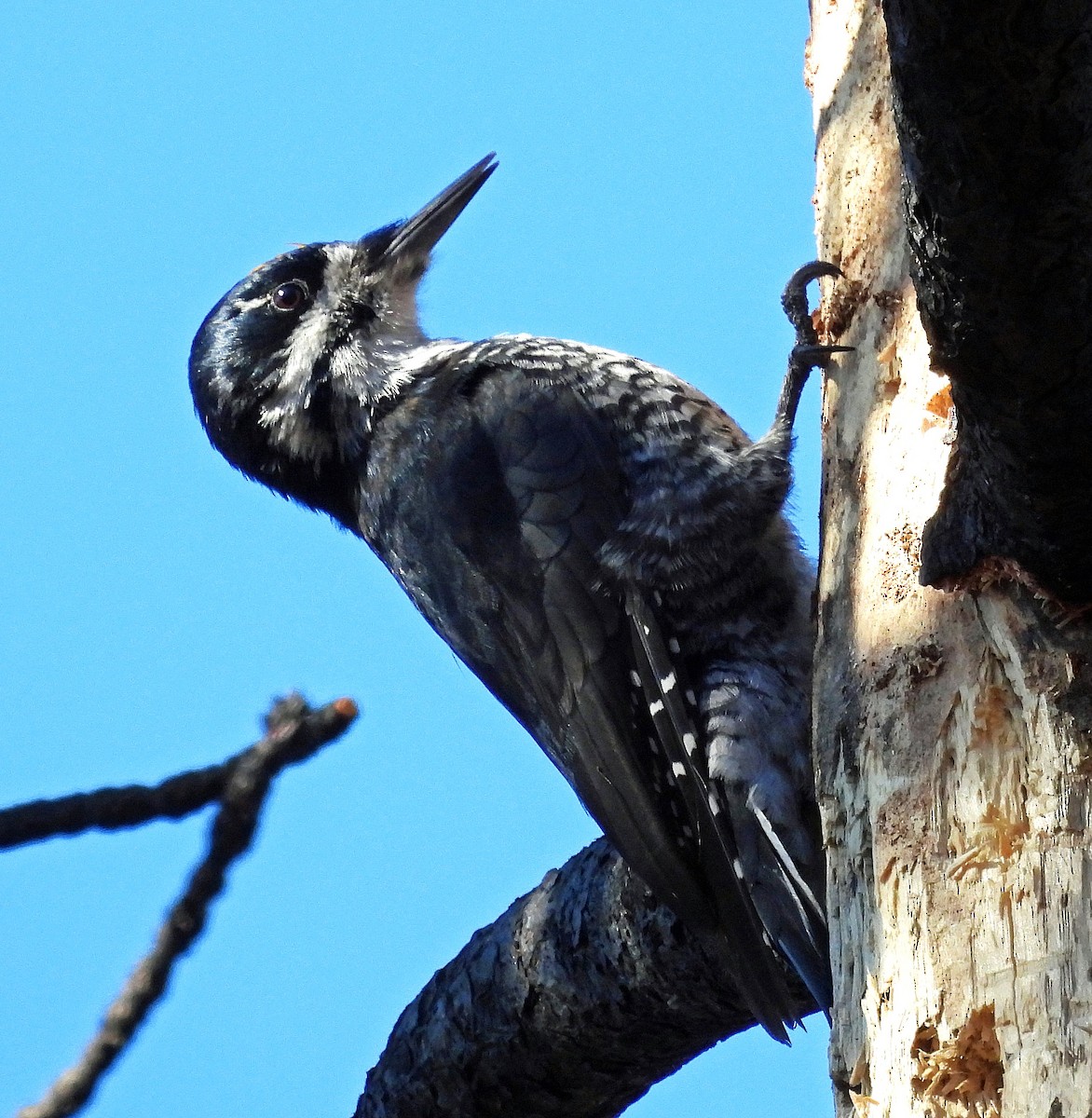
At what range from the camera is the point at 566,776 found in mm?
3146

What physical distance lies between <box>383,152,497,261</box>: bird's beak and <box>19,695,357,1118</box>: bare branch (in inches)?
88.4

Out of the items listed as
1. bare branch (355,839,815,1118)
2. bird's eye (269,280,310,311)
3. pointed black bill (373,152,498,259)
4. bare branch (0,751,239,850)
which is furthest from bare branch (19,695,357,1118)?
pointed black bill (373,152,498,259)

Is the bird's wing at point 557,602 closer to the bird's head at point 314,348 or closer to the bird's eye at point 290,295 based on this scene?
the bird's head at point 314,348

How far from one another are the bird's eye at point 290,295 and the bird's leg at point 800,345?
1.51 meters

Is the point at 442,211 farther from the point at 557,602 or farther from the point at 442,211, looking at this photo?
the point at 557,602

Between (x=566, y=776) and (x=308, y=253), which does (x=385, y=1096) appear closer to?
(x=566, y=776)

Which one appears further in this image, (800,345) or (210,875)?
(800,345)

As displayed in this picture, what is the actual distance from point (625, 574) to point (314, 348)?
1.22 metres

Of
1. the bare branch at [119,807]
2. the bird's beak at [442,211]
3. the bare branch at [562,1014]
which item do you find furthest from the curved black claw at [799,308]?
the bird's beak at [442,211]

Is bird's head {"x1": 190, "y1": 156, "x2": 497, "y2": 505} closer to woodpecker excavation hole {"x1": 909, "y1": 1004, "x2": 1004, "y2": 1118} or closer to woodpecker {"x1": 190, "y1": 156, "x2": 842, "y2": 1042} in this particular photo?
woodpecker {"x1": 190, "y1": 156, "x2": 842, "y2": 1042}

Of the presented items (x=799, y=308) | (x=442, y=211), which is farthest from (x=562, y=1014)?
(x=442, y=211)

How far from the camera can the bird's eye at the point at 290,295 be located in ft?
12.9

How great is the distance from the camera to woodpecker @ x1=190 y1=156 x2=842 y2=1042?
2742 mm

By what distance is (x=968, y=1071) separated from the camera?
157 cm
